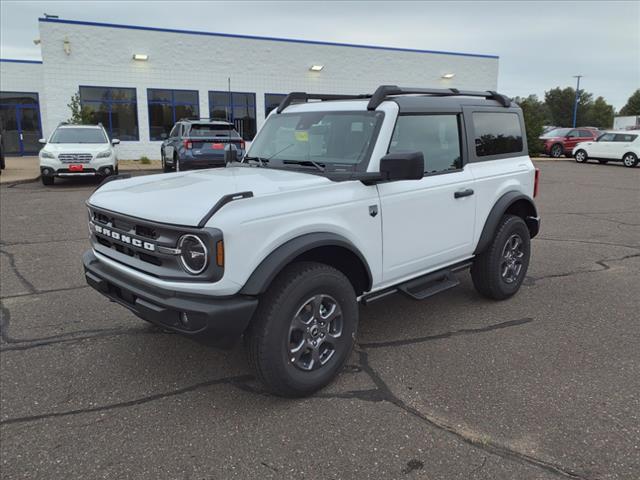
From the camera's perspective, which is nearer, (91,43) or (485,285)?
(485,285)

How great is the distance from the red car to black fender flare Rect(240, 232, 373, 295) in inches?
1145

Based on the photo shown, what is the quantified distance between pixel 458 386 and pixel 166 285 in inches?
80.0

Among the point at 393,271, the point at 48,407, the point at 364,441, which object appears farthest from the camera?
the point at 393,271

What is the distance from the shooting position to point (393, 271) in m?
3.97

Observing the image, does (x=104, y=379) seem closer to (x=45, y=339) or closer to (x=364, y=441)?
(x=45, y=339)

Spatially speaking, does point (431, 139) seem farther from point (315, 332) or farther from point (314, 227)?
point (315, 332)

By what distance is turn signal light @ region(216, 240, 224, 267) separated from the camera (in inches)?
112

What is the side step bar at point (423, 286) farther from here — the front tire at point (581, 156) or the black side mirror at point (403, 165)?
the front tire at point (581, 156)

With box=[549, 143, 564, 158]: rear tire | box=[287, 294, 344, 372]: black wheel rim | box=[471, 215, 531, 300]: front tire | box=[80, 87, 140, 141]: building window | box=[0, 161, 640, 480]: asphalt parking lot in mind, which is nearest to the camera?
box=[0, 161, 640, 480]: asphalt parking lot

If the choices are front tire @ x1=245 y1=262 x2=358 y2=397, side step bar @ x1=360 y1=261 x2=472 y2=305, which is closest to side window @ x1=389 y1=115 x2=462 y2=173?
side step bar @ x1=360 y1=261 x2=472 y2=305

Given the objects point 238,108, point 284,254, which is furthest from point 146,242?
point 238,108

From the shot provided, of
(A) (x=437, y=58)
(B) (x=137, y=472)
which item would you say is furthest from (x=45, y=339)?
(A) (x=437, y=58)

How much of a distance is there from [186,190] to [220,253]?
732 millimetres

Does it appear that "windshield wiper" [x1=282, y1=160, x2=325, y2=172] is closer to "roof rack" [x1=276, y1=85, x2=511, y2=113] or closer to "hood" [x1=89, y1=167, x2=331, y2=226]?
"hood" [x1=89, y1=167, x2=331, y2=226]
